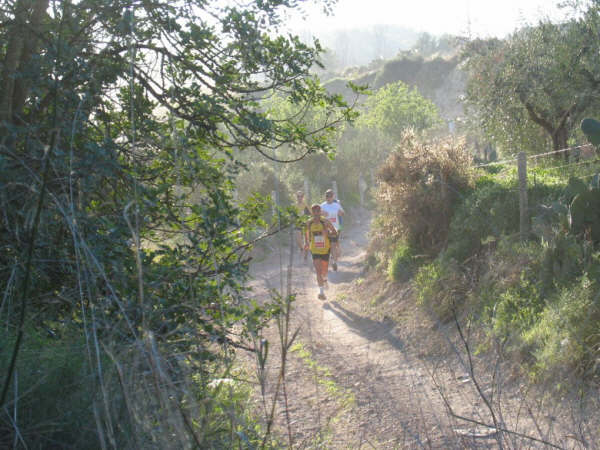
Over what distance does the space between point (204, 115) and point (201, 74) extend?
726mm

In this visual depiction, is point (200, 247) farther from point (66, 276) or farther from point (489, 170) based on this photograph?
point (489, 170)

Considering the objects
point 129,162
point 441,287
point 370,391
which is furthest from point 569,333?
point 129,162

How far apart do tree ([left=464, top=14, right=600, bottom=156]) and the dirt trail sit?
807cm

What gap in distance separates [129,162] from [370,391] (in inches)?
144

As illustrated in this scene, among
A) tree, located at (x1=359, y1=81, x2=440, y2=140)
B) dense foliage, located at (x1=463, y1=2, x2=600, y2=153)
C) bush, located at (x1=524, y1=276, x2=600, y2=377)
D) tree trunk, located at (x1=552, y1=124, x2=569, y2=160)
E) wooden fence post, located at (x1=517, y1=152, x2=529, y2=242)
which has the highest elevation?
tree, located at (x1=359, y1=81, x2=440, y2=140)

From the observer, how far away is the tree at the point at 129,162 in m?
2.79

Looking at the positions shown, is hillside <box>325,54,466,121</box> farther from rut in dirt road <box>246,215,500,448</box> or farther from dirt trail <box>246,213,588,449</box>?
dirt trail <box>246,213,588,449</box>

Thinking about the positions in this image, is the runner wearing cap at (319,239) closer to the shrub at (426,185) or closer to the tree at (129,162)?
the shrub at (426,185)

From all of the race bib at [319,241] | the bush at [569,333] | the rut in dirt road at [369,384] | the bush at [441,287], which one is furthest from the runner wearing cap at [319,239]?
the bush at [569,333]

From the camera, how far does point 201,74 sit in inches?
191

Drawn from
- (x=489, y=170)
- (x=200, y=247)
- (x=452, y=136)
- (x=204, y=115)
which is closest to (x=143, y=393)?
(x=200, y=247)

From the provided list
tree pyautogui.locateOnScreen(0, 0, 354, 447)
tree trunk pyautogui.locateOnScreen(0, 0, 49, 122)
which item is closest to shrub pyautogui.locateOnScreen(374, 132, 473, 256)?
tree pyautogui.locateOnScreen(0, 0, 354, 447)

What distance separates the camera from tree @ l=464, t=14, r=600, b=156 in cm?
1374

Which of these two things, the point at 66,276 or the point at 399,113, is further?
the point at 399,113
